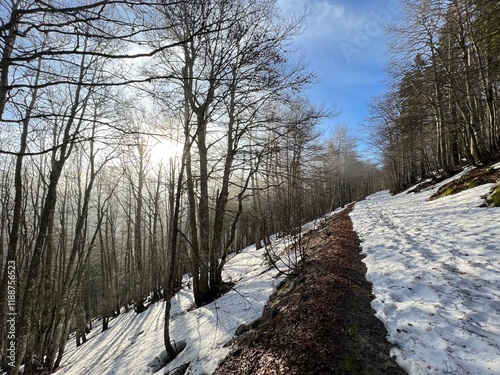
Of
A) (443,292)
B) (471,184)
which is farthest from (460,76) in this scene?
(443,292)

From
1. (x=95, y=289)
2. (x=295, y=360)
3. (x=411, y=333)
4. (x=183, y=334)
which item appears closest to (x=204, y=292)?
(x=183, y=334)

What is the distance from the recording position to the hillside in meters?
2.25

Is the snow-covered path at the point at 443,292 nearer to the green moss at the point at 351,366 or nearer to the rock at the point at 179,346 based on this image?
the green moss at the point at 351,366

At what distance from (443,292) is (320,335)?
6.14 feet

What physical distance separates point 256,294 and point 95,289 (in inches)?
1122

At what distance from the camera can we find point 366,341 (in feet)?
8.32

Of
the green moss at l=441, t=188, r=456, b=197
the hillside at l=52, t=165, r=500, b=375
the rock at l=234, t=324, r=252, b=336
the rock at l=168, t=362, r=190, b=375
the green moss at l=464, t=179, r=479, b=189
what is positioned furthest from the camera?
the green moss at l=441, t=188, r=456, b=197

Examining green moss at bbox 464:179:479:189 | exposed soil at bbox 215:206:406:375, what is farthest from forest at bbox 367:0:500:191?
exposed soil at bbox 215:206:406:375

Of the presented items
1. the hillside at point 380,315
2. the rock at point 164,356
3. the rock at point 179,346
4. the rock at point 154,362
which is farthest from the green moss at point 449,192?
the rock at point 154,362

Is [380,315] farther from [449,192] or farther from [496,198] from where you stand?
[449,192]

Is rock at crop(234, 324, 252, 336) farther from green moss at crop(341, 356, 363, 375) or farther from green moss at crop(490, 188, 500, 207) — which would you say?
green moss at crop(490, 188, 500, 207)

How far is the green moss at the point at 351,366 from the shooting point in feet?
7.04

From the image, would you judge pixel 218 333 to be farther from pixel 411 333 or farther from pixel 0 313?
pixel 0 313

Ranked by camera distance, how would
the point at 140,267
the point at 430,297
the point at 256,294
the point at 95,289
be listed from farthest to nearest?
the point at 95,289 < the point at 140,267 < the point at 256,294 < the point at 430,297
